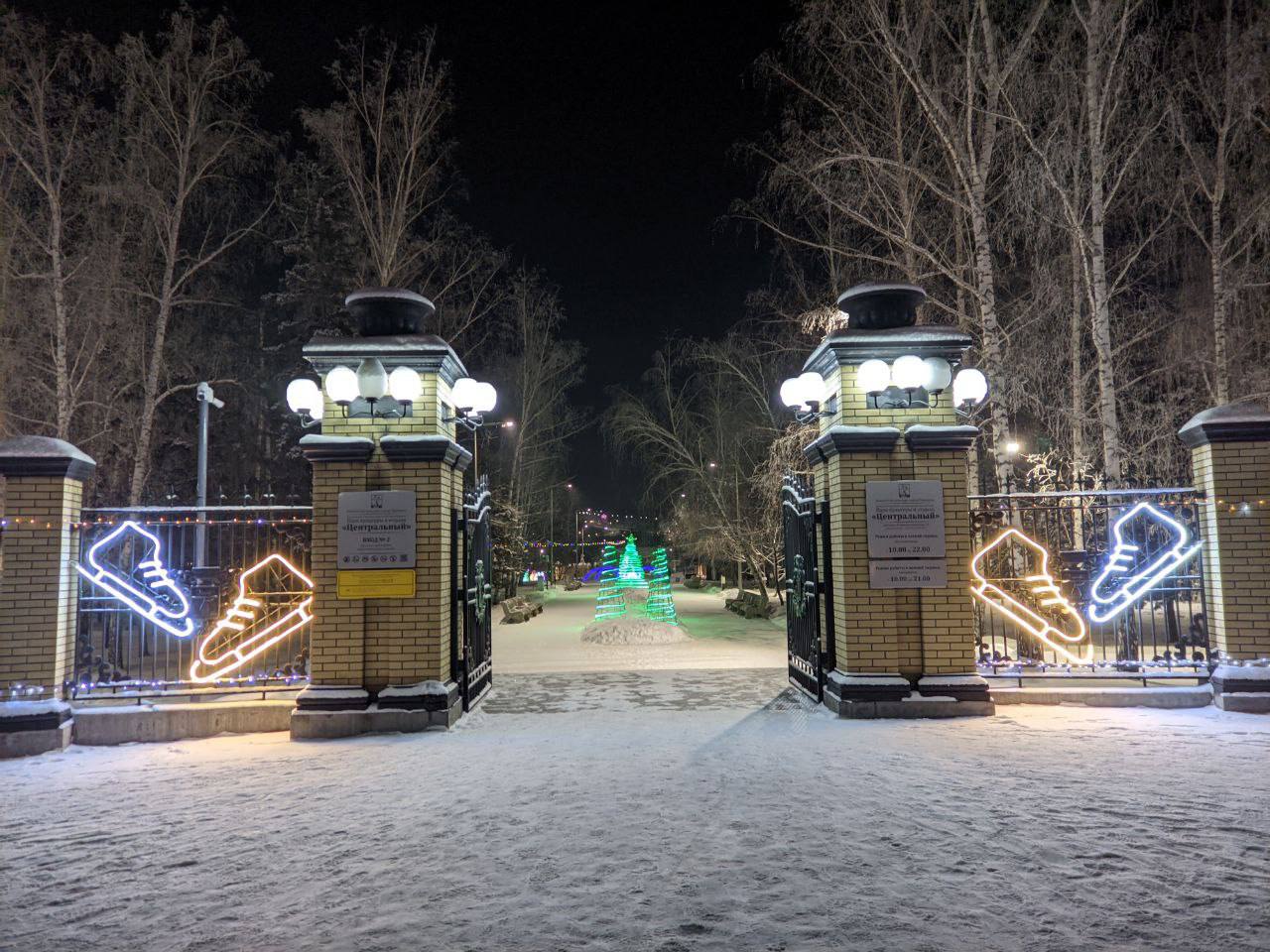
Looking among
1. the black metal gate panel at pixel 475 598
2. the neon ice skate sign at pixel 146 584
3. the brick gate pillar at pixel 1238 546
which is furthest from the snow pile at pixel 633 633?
the brick gate pillar at pixel 1238 546

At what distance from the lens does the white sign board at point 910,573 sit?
7250 mm

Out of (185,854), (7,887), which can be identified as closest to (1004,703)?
(185,854)

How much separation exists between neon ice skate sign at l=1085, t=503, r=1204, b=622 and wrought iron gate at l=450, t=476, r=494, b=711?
672 cm

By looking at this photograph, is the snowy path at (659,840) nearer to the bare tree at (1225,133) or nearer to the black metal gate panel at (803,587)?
the black metal gate panel at (803,587)

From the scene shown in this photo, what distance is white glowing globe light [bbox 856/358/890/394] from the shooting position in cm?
725

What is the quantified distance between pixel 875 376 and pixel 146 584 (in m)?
7.67

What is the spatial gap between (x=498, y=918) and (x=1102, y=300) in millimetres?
13343

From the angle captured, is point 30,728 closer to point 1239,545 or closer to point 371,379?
point 371,379

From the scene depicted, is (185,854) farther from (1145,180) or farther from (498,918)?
(1145,180)

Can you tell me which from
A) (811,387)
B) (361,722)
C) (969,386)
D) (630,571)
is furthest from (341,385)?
(630,571)

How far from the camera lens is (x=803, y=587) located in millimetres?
8430

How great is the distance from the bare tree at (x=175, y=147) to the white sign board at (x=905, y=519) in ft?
50.5

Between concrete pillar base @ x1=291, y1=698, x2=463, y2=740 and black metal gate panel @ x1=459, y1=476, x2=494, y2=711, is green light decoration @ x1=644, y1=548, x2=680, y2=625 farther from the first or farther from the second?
concrete pillar base @ x1=291, y1=698, x2=463, y2=740

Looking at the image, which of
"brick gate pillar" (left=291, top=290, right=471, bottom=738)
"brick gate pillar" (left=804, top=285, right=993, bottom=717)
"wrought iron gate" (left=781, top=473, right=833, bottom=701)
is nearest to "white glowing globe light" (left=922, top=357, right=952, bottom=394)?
"brick gate pillar" (left=804, top=285, right=993, bottom=717)
